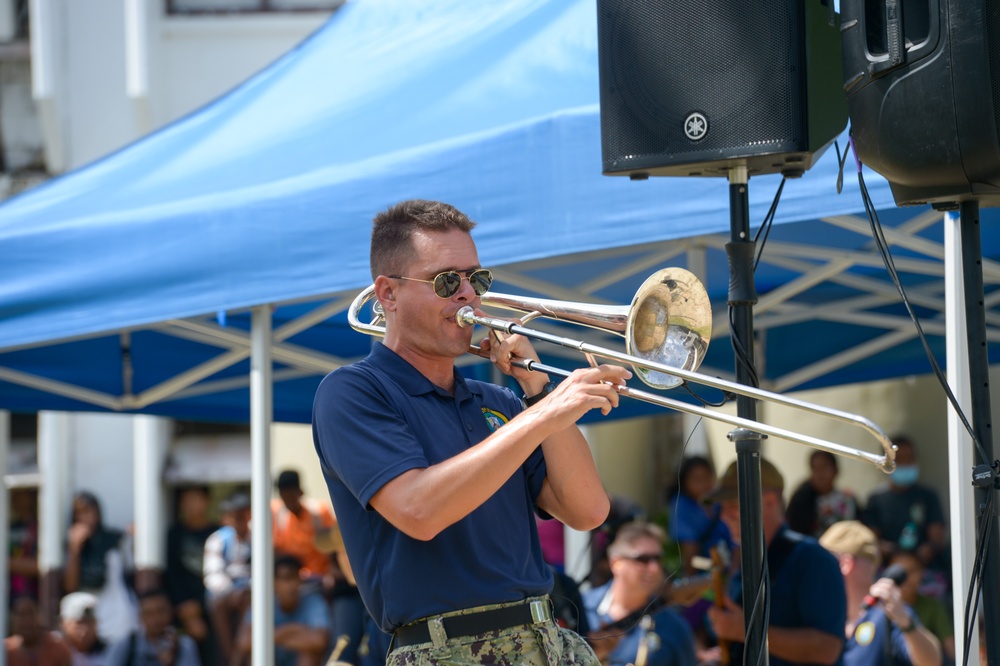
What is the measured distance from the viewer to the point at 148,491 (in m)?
12.3

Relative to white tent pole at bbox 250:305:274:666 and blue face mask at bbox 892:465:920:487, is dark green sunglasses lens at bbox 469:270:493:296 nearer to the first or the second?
white tent pole at bbox 250:305:274:666

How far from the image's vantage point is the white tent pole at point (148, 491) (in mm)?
12352

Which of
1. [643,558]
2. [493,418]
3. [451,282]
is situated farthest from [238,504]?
[451,282]

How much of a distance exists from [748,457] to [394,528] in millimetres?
924

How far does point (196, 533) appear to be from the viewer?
1008cm

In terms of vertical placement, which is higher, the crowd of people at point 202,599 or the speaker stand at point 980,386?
the speaker stand at point 980,386

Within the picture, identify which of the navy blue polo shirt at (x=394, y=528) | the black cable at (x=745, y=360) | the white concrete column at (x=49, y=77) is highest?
the white concrete column at (x=49, y=77)

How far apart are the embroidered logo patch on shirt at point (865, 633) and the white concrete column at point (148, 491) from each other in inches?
309

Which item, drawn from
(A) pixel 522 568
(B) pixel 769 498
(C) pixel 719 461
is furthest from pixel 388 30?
(C) pixel 719 461

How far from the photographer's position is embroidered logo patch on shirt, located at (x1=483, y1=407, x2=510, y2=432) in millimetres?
3176

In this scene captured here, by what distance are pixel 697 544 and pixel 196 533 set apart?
4129mm

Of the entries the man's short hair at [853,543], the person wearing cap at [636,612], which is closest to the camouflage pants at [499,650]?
the person wearing cap at [636,612]

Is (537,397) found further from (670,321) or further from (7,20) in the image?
(7,20)

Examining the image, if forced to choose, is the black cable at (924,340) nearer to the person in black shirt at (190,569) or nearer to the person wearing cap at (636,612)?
the person wearing cap at (636,612)
